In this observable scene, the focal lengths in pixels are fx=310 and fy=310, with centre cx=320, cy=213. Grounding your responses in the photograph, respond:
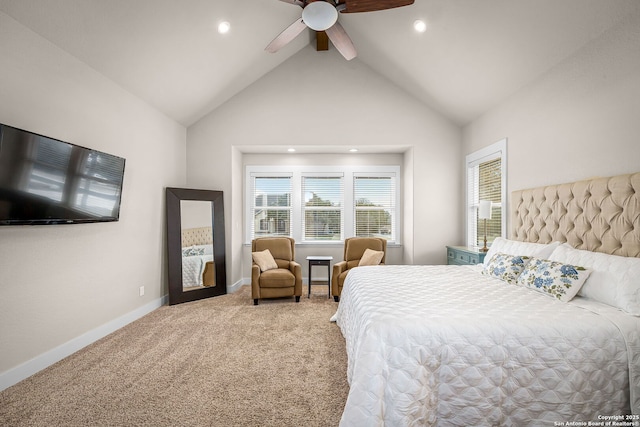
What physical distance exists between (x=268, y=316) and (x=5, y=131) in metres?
3.01

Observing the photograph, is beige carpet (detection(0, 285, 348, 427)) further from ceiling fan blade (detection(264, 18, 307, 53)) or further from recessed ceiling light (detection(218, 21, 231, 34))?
recessed ceiling light (detection(218, 21, 231, 34))

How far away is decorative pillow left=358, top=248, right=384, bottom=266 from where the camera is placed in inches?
186

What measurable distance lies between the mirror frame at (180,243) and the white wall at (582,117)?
4191 millimetres

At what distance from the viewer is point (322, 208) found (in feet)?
19.2

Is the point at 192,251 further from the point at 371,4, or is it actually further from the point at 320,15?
the point at 371,4

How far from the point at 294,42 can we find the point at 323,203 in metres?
2.72

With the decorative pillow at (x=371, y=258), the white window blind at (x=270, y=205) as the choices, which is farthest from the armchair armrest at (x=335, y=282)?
the white window blind at (x=270, y=205)

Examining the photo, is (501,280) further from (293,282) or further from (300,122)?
(300,122)

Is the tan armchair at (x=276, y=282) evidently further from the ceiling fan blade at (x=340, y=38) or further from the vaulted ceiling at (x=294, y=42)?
the ceiling fan blade at (x=340, y=38)

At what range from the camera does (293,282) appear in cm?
450

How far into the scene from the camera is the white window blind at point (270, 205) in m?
5.84

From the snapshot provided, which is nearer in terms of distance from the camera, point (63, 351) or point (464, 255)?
point (63, 351)

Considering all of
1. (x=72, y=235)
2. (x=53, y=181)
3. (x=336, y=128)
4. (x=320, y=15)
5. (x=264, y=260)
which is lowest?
(x=264, y=260)

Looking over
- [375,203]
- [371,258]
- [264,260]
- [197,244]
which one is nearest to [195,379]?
A: [264,260]
